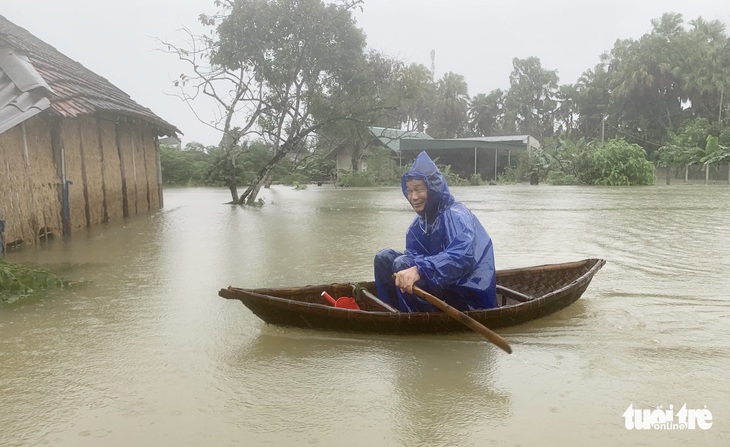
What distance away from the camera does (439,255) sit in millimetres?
4785

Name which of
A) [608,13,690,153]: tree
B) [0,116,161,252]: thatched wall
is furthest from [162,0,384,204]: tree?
[608,13,690,153]: tree

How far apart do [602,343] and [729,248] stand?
6.25 m

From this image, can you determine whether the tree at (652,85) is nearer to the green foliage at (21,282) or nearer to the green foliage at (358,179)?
the green foliage at (358,179)

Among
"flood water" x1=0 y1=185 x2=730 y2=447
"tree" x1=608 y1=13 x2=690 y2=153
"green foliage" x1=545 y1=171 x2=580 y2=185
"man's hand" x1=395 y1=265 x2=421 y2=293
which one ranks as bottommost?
"flood water" x1=0 y1=185 x2=730 y2=447

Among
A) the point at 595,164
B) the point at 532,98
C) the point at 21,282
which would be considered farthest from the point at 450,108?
the point at 21,282

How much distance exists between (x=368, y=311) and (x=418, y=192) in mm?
1076

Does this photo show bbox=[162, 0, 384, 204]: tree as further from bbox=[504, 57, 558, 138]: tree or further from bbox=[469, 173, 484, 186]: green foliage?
bbox=[504, 57, 558, 138]: tree

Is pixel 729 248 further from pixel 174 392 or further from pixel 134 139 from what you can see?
pixel 134 139

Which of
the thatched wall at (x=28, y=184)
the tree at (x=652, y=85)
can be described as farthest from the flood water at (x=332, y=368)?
the tree at (x=652, y=85)

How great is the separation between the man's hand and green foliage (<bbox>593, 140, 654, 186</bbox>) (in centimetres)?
3255

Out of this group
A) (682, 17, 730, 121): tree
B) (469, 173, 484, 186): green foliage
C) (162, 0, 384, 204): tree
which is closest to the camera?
(162, 0, 384, 204): tree

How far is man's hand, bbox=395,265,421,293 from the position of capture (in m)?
4.71

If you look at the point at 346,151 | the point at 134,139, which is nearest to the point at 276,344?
the point at 134,139

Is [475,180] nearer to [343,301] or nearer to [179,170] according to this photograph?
[179,170]
